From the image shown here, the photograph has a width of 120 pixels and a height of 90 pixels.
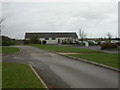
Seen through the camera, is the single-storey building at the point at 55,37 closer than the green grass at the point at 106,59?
No

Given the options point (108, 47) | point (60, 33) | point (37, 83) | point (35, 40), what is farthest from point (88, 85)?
point (60, 33)

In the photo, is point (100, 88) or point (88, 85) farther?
point (88, 85)

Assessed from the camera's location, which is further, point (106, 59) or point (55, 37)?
point (55, 37)

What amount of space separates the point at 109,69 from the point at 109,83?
3664 millimetres

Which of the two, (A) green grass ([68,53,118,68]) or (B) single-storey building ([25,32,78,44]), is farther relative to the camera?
(B) single-storey building ([25,32,78,44])

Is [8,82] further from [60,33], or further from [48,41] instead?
[60,33]

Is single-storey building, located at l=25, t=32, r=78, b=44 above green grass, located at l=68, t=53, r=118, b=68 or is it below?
above

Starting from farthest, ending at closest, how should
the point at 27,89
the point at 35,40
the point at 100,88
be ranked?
the point at 35,40 < the point at 100,88 < the point at 27,89

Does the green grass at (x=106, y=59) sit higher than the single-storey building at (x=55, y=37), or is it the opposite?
the single-storey building at (x=55, y=37)

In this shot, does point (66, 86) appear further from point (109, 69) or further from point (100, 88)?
point (109, 69)

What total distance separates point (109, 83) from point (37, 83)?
3.15 metres

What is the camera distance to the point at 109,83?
26.1 feet

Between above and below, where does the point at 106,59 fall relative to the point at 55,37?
below

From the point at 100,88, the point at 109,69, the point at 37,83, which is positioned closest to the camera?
the point at 100,88
